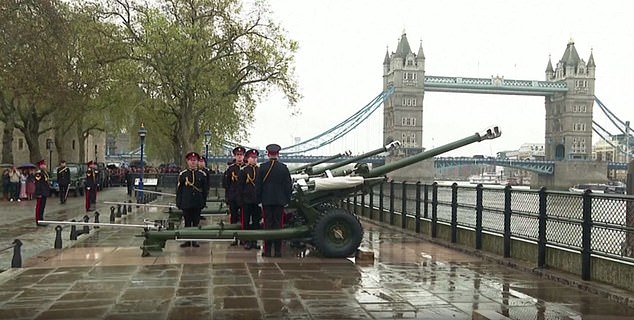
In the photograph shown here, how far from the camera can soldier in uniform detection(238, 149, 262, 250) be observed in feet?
37.3

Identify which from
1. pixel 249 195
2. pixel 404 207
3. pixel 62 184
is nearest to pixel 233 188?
pixel 249 195

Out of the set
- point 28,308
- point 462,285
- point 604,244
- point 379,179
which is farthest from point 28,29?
point 604,244

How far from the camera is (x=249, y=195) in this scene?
37.3ft

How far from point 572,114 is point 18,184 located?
105743 millimetres

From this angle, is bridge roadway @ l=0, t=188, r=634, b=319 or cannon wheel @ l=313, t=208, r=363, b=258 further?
cannon wheel @ l=313, t=208, r=363, b=258

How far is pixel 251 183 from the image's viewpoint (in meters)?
11.4

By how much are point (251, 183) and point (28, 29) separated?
953 centimetres

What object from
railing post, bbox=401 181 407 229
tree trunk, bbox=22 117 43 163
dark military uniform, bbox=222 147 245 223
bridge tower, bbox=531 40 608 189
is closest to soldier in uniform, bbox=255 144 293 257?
dark military uniform, bbox=222 147 245 223

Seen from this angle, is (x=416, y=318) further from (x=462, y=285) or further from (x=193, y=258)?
(x=193, y=258)

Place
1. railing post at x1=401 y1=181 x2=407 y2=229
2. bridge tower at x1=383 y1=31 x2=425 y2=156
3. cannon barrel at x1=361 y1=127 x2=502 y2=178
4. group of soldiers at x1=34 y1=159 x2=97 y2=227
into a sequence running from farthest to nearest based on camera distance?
1. bridge tower at x1=383 y1=31 x2=425 y2=156
2. group of soldiers at x1=34 y1=159 x2=97 y2=227
3. railing post at x1=401 y1=181 x2=407 y2=229
4. cannon barrel at x1=361 y1=127 x2=502 y2=178

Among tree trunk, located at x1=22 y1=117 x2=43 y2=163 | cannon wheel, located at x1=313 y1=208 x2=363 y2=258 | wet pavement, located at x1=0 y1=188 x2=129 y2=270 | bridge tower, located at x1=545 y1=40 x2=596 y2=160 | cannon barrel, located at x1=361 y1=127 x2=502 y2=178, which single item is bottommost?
wet pavement, located at x1=0 y1=188 x2=129 y2=270

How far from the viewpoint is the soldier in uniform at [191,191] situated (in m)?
11.9

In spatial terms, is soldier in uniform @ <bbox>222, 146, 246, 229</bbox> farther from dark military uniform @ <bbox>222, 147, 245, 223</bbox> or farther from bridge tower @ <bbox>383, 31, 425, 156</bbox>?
bridge tower @ <bbox>383, 31, 425, 156</bbox>

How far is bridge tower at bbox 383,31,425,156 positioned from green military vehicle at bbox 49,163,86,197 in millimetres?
78314
